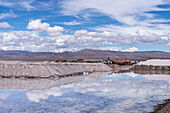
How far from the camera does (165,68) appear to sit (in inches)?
2972

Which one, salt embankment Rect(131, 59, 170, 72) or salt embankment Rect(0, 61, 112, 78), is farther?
salt embankment Rect(131, 59, 170, 72)

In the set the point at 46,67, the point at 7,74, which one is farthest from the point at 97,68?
the point at 7,74

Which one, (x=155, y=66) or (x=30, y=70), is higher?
(x=30, y=70)

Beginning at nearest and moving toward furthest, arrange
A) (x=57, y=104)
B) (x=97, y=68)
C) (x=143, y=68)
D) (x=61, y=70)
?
(x=57, y=104) < (x=61, y=70) < (x=97, y=68) < (x=143, y=68)

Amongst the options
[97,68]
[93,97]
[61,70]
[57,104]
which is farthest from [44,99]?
[97,68]

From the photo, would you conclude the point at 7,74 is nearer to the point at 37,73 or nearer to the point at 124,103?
the point at 37,73

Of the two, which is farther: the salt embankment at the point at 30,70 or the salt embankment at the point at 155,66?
the salt embankment at the point at 155,66

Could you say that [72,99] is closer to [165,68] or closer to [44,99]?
[44,99]

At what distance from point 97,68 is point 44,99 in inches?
1911

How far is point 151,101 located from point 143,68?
6404cm

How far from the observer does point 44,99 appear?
18.6m

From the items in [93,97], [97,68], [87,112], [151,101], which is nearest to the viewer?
[87,112]

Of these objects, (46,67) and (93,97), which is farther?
(46,67)

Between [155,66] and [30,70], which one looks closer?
[30,70]
